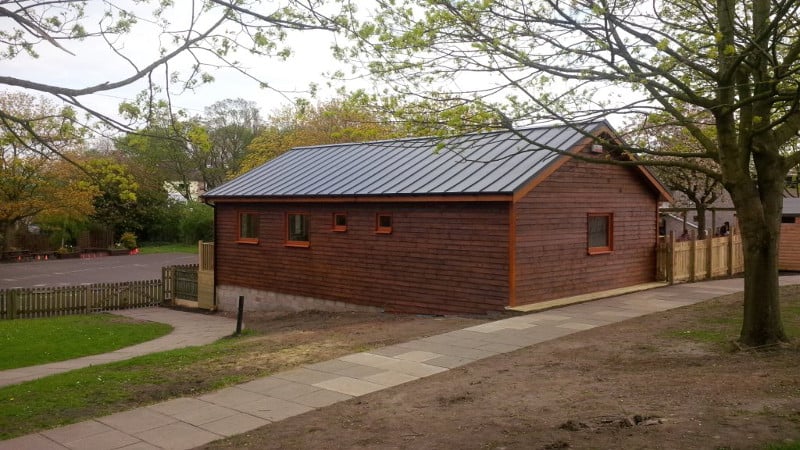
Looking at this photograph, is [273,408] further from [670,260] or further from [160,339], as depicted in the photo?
[670,260]

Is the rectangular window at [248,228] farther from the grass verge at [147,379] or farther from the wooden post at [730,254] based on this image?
the wooden post at [730,254]

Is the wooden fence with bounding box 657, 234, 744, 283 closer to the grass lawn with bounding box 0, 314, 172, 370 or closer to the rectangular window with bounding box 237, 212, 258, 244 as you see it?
the rectangular window with bounding box 237, 212, 258, 244

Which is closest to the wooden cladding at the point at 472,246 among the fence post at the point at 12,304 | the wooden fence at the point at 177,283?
the wooden fence at the point at 177,283

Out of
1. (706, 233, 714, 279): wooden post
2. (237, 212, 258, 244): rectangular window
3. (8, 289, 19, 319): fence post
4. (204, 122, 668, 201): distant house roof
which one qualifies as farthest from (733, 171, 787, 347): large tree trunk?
(8, 289, 19, 319): fence post

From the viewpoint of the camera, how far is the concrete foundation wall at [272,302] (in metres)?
19.6

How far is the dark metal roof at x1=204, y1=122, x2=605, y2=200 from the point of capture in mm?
15789

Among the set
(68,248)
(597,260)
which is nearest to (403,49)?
(597,260)

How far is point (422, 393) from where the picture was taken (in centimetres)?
859

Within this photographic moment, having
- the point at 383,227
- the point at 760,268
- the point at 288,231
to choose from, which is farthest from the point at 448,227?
the point at 760,268

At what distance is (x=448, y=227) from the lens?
16.5 metres

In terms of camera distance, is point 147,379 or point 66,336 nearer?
point 147,379

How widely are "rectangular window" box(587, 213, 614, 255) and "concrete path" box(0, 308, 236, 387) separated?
386 inches

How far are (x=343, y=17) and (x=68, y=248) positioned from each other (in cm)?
4874

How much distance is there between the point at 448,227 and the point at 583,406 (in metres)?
9.28
